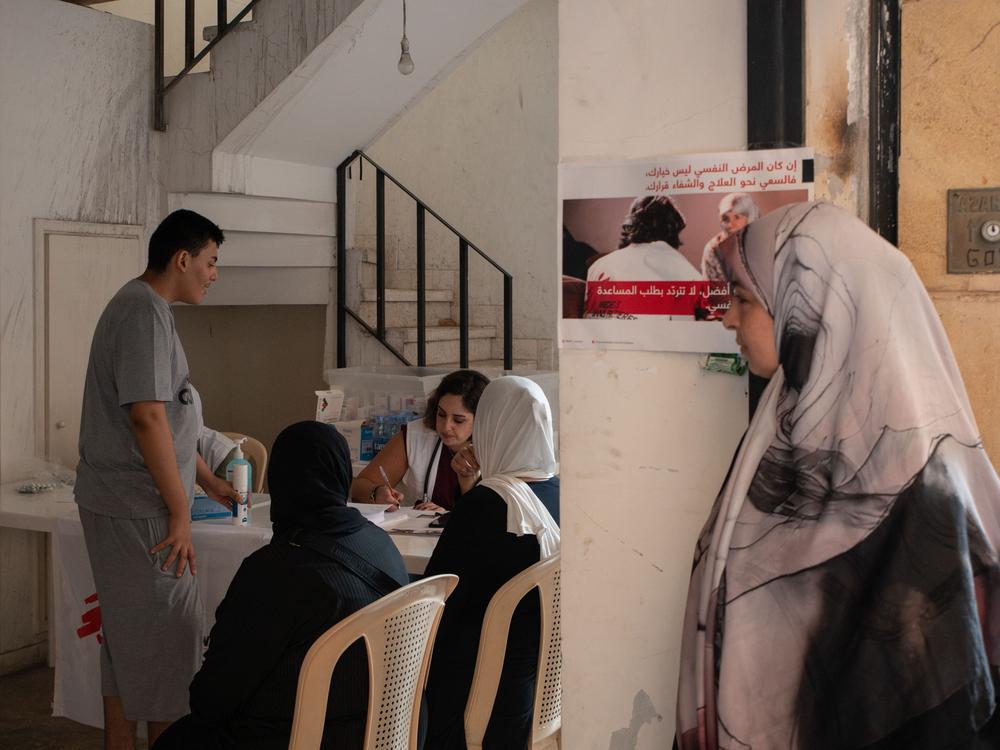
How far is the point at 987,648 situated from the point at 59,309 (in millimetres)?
4202

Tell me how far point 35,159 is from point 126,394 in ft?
6.79

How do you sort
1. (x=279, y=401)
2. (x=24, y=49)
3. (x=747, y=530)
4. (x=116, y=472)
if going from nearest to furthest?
1. (x=747, y=530)
2. (x=116, y=472)
3. (x=24, y=49)
4. (x=279, y=401)

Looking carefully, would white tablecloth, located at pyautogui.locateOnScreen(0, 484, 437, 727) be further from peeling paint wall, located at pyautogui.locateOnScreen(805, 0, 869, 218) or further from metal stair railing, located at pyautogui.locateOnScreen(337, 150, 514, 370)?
metal stair railing, located at pyautogui.locateOnScreen(337, 150, 514, 370)

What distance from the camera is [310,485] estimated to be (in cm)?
225

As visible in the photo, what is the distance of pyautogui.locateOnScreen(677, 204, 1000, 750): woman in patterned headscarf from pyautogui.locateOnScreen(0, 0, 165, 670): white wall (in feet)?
12.7

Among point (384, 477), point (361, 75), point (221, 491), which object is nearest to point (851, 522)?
point (221, 491)

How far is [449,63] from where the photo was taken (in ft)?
17.6

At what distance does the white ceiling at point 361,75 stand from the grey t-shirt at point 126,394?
7.37ft

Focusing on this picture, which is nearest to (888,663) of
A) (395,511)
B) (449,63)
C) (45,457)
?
(395,511)

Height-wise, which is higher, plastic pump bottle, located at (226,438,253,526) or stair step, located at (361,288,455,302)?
stair step, located at (361,288,455,302)

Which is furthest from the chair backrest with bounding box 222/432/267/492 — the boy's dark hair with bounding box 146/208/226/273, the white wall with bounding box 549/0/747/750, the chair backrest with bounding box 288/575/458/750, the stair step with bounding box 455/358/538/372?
the white wall with bounding box 549/0/747/750

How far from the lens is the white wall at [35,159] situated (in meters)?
4.38

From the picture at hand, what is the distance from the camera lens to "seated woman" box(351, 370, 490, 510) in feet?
11.9

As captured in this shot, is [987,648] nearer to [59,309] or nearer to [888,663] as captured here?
[888,663]
